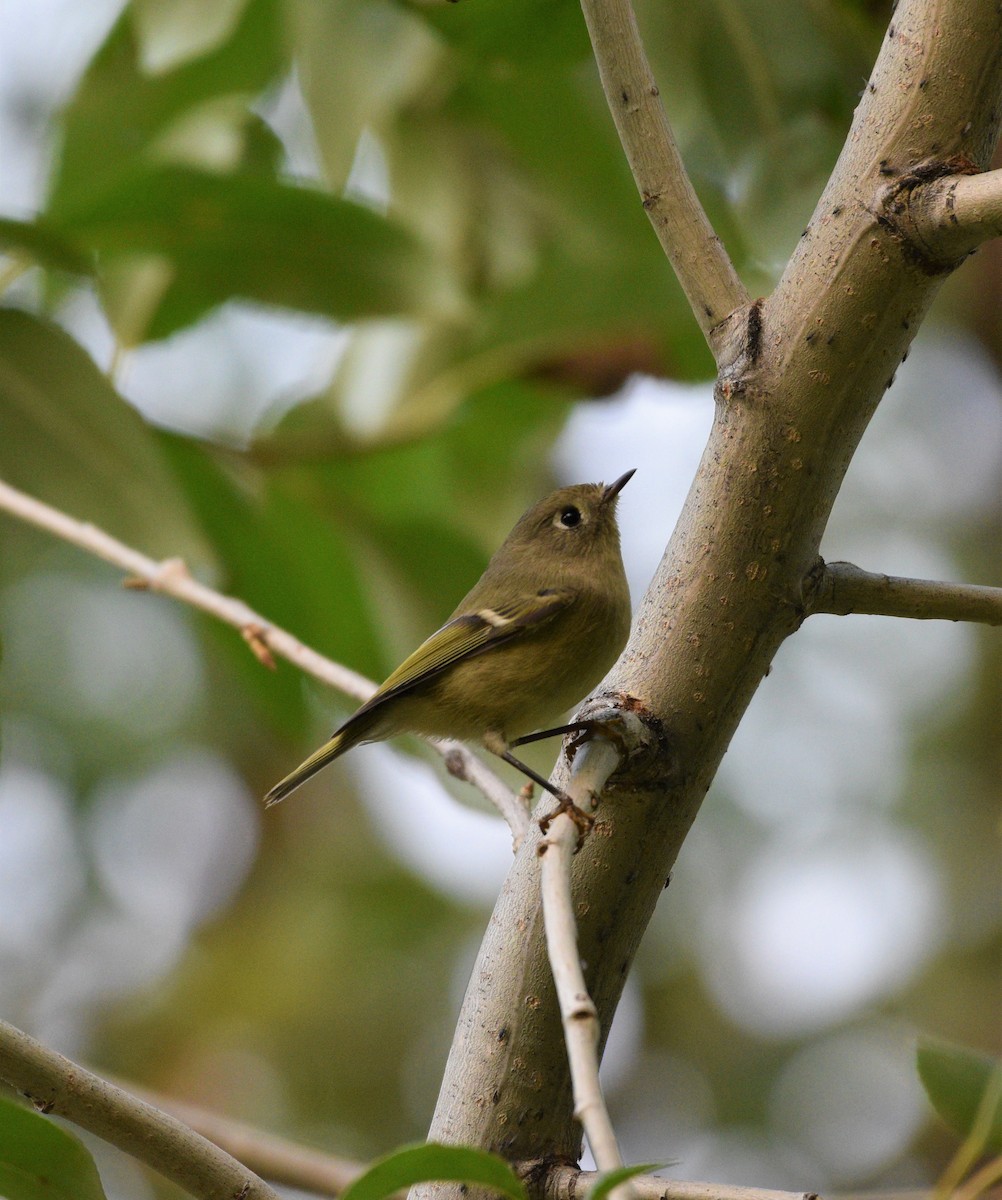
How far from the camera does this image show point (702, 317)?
1.21 meters

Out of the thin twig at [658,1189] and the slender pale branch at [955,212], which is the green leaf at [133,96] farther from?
the thin twig at [658,1189]

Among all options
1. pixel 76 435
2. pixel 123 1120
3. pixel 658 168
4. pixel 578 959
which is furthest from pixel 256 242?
pixel 578 959

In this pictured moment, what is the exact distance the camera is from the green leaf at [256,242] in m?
2.15

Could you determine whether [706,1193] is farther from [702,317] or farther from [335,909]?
[335,909]

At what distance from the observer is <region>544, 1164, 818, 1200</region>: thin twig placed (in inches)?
39.6

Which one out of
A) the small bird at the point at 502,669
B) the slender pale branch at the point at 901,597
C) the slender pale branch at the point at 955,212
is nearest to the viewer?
the slender pale branch at the point at 955,212

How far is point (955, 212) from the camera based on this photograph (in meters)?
1.06

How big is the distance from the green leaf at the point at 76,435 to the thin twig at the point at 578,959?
1.13 meters

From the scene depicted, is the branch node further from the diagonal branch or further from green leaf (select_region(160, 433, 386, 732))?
the diagonal branch

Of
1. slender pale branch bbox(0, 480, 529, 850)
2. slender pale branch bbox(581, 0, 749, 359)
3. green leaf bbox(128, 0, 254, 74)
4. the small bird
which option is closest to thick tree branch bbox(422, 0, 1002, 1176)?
slender pale branch bbox(581, 0, 749, 359)

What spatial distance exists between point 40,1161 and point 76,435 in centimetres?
127

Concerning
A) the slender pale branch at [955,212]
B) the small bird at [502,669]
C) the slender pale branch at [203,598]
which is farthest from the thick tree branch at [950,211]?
the small bird at [502,669]

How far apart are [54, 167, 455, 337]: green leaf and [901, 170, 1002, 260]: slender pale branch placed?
1.28 m

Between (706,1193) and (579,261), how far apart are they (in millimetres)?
1857
